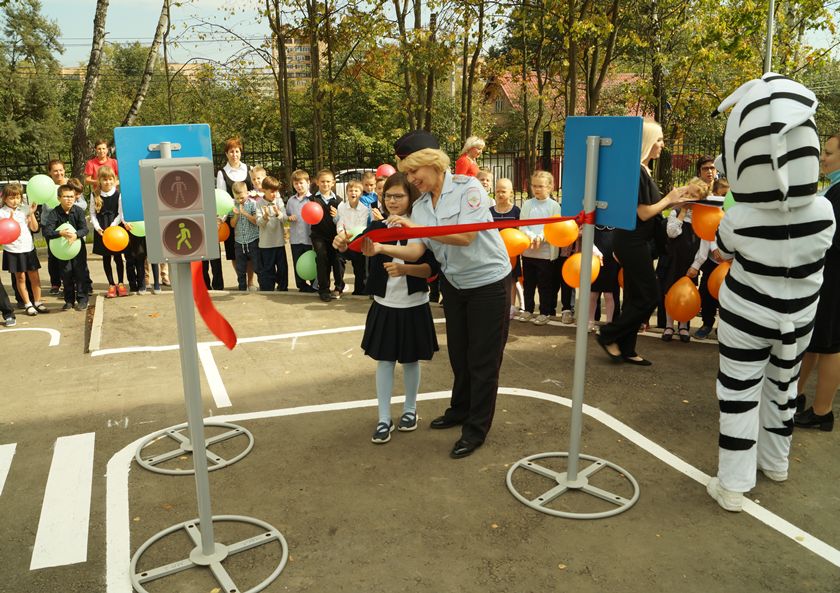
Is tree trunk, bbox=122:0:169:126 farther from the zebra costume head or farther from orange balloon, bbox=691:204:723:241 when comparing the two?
the zebra costume head

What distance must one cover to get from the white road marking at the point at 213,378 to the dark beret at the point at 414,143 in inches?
96.9

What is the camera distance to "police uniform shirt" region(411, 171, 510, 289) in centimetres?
462

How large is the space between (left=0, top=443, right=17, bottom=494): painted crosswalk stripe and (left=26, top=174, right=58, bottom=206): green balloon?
529 cm

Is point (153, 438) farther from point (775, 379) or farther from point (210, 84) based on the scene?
point (210, 84)

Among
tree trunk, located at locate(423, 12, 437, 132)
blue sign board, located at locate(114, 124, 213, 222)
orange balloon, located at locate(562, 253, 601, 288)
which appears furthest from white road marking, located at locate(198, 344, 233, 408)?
tree trunk, located at locate(423, 12, 437, 132)

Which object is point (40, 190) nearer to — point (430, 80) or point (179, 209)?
point (179, 209)

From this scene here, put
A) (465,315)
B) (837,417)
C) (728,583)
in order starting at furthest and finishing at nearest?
(837,417), (465,315), (728,583)

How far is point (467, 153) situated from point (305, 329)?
320cm

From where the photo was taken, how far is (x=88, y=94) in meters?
14.2

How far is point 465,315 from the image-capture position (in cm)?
500

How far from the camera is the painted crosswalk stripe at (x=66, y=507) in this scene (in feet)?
12.5

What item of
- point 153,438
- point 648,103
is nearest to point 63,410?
point 153,438

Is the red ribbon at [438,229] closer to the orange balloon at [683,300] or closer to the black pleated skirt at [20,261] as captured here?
the orange balloon at [683,300]

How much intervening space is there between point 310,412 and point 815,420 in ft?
12.1
